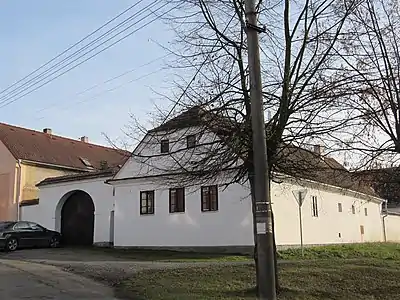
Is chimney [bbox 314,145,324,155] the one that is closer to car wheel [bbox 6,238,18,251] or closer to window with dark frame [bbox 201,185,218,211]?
window with dark frame [bbox 201,185,218,211]

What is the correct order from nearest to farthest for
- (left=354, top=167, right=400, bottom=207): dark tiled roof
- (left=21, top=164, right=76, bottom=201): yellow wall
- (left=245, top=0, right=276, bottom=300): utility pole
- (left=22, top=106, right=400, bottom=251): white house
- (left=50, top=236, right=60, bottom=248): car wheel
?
(left=245, top=0, right=276, bottom=300): utility pole < (left=354, top=167, right=400, bottom=207): dark tiled roof < (left=22, top=106, right=400, bottom=251): white house < (left=50, top=236, right=60, bottom=248): car wheel < (left=21, top=164, right=76, bottom=201): yellow wall

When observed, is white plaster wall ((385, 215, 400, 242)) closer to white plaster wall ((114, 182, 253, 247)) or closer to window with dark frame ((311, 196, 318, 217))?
window with dark frame ((311, 196, 318, 217))

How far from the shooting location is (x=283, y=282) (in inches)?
577

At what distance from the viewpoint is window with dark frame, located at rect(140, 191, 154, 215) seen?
27.5m

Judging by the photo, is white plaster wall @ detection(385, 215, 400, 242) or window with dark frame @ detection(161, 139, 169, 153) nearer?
window with dark frame @ detection(161, 139, 169, 153)

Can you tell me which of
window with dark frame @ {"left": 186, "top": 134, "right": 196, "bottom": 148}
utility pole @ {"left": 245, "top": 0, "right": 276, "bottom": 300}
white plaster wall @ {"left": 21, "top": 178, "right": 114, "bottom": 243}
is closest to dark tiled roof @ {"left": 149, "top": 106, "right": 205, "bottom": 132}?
window with dark frame @ {"left": 186, "top": 134, "right": 196, "bottom": 148}

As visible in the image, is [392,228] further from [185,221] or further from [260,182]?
[260,182]

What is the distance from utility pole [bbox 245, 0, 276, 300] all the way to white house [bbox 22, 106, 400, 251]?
7869mm

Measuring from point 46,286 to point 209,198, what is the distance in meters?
12.2

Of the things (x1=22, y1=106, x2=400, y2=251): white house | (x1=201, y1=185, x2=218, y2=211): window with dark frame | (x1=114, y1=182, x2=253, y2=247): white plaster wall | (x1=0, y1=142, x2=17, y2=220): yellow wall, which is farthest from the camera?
(x1=0, y1=142, x2=17, y2=220): yellow wall

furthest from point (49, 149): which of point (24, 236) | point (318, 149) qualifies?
point (318, 149)

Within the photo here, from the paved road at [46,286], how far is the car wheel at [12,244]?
905 cm

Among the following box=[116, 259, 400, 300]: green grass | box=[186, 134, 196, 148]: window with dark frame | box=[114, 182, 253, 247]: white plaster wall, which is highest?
box=[186, 134, 196, 148]: window with dark frame

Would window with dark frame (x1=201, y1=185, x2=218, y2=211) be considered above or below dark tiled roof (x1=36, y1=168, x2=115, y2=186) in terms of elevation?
below
